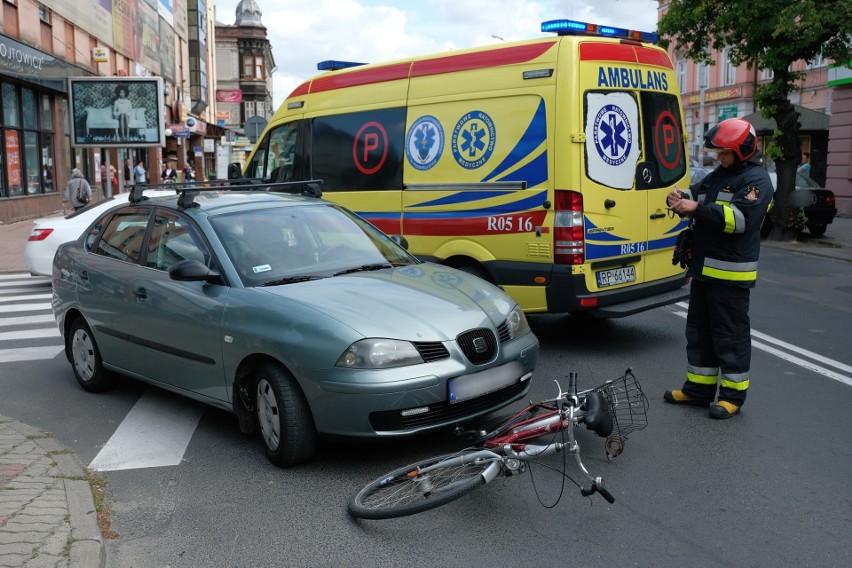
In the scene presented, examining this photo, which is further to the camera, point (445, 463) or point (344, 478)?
point (344, 478)

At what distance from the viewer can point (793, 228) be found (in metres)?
19.2

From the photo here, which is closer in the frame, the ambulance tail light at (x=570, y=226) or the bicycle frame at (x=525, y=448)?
the bicycle frame at (x=525, y=448)

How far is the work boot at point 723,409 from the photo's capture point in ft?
19.2

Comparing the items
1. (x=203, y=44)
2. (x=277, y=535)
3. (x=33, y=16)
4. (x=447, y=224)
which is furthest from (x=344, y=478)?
(x=203, y=44)

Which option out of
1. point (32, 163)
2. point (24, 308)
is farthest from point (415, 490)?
point (32, 163)

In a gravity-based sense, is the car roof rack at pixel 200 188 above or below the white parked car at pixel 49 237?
above

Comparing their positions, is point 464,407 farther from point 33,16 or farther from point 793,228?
point 33,16

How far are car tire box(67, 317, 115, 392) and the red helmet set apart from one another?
4.70 meters

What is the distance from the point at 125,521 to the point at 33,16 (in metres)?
26.0

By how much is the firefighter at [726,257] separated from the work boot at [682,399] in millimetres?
18

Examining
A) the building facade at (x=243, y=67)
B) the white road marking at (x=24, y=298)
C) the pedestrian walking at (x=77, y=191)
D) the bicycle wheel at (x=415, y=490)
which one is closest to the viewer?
the bicycle wheel at (x=415, y=490)

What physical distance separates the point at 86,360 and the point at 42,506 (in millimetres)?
2657

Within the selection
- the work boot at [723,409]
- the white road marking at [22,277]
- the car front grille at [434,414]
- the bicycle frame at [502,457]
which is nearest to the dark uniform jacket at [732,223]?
the work boot at [723,409]

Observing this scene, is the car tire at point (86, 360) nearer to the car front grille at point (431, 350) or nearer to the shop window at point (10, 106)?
the car front grille at point (431, 350)
